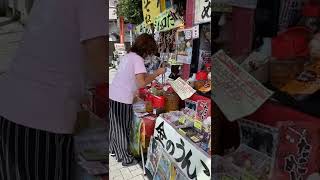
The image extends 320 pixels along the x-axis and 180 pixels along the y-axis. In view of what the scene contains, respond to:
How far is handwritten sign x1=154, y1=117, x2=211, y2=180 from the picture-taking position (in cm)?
245

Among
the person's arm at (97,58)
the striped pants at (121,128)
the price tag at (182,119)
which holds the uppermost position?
the person's arm at (97,58)

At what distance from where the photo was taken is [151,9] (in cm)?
477

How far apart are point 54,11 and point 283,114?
0.76 metres

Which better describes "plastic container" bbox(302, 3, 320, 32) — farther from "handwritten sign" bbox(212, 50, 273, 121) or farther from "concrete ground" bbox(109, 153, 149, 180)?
"concrete ground" bbox(109, 153, 149, 180)

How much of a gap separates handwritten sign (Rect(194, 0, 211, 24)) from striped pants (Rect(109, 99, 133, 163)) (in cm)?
124

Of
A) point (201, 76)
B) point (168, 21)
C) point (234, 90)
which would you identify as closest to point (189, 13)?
point (168, 21)

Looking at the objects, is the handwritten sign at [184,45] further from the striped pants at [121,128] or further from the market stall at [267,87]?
the market stall at [267,87]

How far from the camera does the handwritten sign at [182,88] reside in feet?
11.7

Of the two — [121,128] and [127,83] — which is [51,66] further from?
[121,128]

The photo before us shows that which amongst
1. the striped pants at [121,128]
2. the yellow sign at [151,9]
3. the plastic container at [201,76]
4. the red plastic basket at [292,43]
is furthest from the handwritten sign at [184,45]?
the red plastic basket at [292,43]

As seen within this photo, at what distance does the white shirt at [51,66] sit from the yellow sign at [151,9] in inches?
138

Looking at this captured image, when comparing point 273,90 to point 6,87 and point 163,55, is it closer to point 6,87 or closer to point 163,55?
point 6,87

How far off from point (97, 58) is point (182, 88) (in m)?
2.65

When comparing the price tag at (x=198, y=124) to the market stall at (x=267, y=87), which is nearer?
the market stall at (x=267, y=87)
